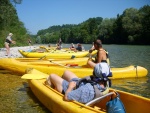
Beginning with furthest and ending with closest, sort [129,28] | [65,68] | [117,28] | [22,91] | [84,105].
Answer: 1. [117,28]
2. [129,28]
3. [65,68]
4. [22,91]
5. [84,105]

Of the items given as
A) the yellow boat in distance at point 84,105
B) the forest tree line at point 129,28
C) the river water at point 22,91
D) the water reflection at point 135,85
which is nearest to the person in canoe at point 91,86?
the yellow boat in distance at point 84,105

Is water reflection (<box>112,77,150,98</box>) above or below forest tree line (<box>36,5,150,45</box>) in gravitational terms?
below

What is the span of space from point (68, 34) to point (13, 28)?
81.5 m

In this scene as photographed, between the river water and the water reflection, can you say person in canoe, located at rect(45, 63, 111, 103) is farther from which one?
the water reflection

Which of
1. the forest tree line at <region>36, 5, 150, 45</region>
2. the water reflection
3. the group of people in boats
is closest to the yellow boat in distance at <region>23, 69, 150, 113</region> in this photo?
the group of people in boats

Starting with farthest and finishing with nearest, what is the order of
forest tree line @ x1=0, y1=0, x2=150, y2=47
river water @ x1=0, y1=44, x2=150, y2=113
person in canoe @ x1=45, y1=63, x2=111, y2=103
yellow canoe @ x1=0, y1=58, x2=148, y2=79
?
1. forest tree line @ x1=0, y1=0, x2=150, y2=47
2. yellow canoe @ x1=0, y1=58, x2=148, y2=79
3. river water @ x1=0, y1=44, x2=150, y2=113
4. person in canoe @ x1=45, y1=63, x2=111, y2=103

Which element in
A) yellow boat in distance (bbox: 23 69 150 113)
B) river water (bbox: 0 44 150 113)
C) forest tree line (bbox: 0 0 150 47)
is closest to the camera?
yellow boat in distance (bbox: 23 69 150 113)

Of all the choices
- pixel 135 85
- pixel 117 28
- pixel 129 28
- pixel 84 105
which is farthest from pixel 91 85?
pixel 117 28

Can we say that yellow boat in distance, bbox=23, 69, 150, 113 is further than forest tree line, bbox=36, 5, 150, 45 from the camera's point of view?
No

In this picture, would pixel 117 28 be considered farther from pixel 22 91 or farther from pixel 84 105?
pixel 84 105

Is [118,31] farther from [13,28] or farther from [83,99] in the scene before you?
[83,99]

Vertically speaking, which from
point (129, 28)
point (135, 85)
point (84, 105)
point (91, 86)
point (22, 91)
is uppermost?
point (129, 28)

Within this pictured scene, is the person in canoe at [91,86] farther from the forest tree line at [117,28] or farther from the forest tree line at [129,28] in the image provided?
the forest tree line at [129,28]

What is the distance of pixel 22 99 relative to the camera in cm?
605
